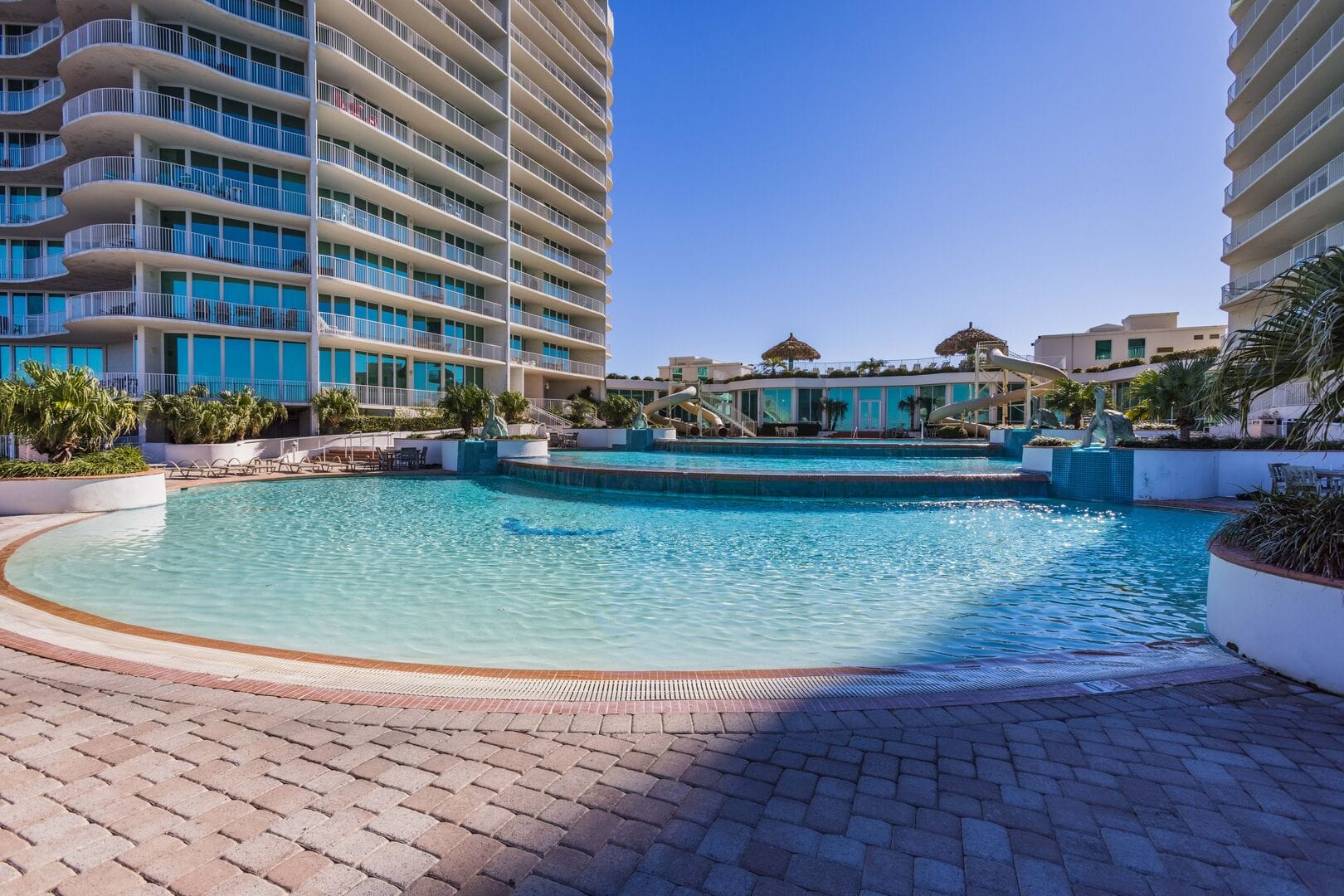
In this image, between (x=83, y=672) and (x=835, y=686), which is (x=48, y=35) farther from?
(x=835, y=686)

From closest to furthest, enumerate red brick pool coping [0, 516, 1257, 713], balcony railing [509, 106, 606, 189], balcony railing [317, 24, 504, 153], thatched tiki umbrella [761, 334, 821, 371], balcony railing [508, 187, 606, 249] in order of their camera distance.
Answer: red brick pool coping [0, 516, 1257, 713] → balcony railing [317, 24, 504, 153] → balcony railing [509, 106, 606, 189] → balcony railing [508, 187, 606, 249] → thatched tiki umbrella [761, 334, 821, 371]

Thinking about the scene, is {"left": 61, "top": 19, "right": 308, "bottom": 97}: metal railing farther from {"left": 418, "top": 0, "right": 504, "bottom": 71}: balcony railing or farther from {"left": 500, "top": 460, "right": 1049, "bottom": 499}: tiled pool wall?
{"left": 500, "top": 460, "right": 1049, "bottom": 499}: tiled pool wall

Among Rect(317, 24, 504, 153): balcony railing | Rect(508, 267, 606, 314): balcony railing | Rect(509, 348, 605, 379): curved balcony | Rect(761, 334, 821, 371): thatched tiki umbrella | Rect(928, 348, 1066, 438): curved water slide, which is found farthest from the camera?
Rect(761, 334, 821, 371): thatched tiki umbrella

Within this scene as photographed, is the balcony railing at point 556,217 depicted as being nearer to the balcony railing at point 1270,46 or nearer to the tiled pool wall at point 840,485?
the tiled pool wall at point 840,485

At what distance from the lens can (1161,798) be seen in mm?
2574

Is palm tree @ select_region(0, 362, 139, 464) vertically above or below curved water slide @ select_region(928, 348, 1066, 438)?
below

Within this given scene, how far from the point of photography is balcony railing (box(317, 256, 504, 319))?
25.2 meters

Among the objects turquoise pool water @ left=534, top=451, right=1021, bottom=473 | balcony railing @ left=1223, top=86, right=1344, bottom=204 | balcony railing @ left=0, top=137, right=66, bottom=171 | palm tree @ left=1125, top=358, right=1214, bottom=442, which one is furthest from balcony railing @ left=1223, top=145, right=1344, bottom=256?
balcony railing @ left=0, top=137, right=66, bottom=171

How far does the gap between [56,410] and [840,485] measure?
1411 cm

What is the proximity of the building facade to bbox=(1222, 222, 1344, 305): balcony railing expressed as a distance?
2975 centimetres

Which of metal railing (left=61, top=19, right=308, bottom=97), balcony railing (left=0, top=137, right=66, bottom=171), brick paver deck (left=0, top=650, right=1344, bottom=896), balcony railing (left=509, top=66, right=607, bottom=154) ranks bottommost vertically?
brick paver deck (left=0, top=650, right=1344, bottom=896)

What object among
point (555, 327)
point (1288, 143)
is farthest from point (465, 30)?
point (1288, 143)

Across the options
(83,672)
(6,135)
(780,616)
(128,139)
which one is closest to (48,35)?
(6,135)

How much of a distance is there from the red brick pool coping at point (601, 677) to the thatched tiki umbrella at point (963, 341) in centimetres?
3886
